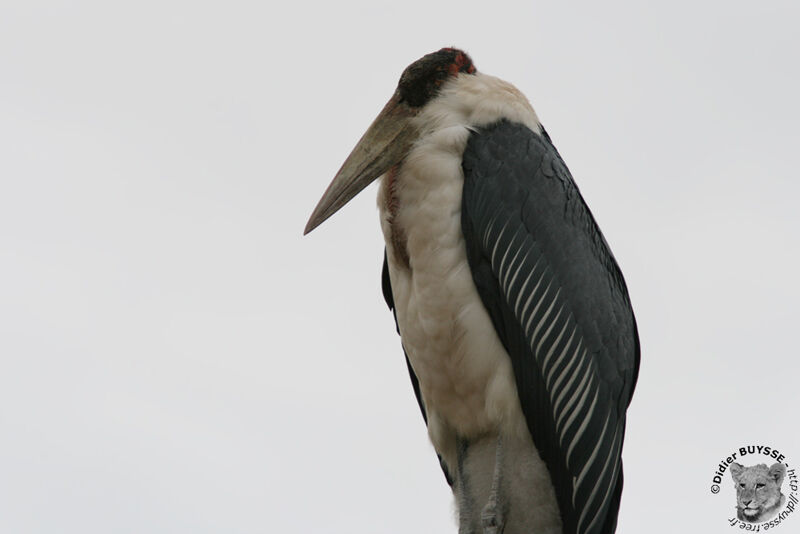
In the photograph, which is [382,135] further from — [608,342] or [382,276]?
[608,342]

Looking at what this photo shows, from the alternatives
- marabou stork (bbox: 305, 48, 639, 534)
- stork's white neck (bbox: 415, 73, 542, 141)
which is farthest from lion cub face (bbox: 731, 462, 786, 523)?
stork's white neck (bbox: 415, 73, 542, 141)

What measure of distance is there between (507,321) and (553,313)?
0.81ft

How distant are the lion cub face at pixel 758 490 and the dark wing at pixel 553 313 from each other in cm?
206

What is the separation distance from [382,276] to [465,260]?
3.42ft

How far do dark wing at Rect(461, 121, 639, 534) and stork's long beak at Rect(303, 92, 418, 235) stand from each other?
450 mm

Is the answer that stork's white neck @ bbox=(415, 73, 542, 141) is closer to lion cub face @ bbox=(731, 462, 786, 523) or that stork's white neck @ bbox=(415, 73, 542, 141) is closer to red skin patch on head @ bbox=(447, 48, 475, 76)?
red skin patch on head @ bbox=(447, 48, 475, 76)

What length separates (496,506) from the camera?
634 cm

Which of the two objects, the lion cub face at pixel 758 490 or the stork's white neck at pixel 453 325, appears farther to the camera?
the lion cub face at pixel 758 490

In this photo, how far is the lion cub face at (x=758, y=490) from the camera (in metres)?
8.25

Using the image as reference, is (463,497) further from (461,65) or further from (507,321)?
(461,65)

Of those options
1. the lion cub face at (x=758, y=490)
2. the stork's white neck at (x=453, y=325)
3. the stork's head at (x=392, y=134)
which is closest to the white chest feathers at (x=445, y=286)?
the stork's white neck at (x=453, y=325)

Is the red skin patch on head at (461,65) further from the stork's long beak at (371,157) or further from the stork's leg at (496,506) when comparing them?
the stork's leg at (496,506)

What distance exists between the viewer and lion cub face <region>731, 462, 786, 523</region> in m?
8.25

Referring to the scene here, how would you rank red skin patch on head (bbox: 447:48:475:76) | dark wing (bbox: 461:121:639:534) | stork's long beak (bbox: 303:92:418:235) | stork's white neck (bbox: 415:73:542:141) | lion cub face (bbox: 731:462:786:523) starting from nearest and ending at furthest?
dark wing (bbox: 461:121:639:534) < stork's white neck (bbox: 415:73:542:141) < stork's long beak (bbox: 303:92:418:235) < red skin patch on head (bbox: 447:48:475:76) < lion cub face (bbox: 731:462:786:523)
